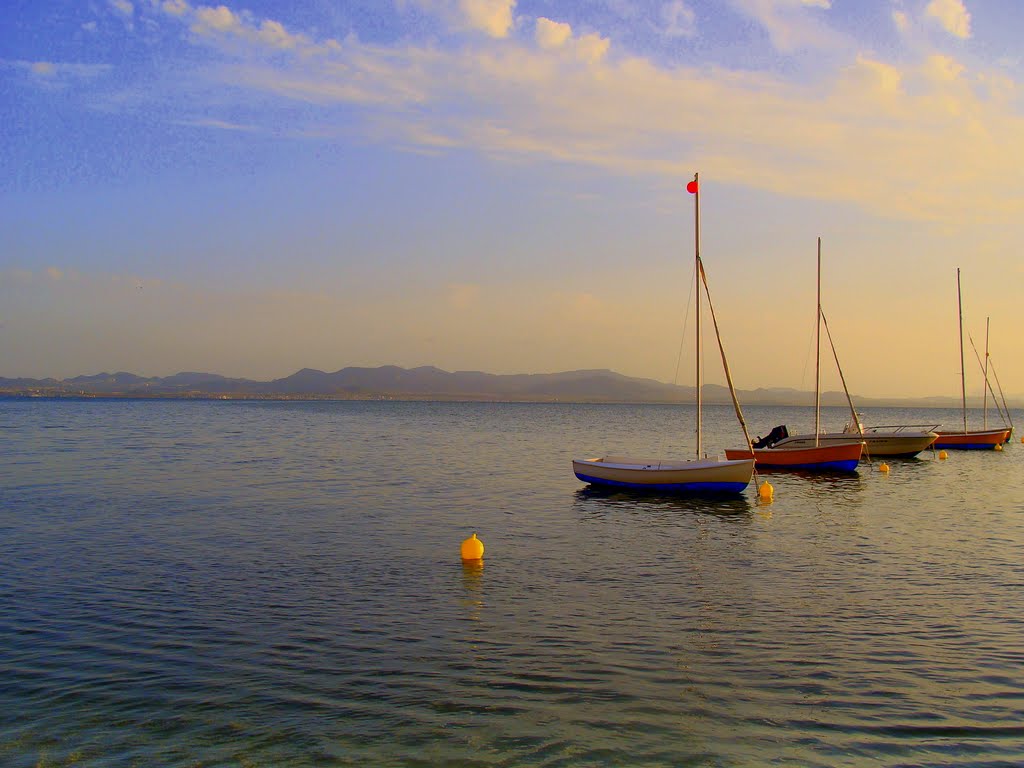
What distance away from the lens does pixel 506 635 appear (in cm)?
1421

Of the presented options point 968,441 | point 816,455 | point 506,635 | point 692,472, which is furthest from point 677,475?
point 968,441

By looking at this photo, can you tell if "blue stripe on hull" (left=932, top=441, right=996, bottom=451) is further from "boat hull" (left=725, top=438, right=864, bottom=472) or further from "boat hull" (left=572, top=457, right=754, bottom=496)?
"boat hull" (left=572, top=457, right=754, bottom=496)

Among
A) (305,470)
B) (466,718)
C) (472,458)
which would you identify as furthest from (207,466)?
(466,718)

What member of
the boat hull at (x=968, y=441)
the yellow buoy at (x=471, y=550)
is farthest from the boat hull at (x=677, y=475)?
the boat hull at (x=968, y=441)

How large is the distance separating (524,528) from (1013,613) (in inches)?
563

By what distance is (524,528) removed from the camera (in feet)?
87.5

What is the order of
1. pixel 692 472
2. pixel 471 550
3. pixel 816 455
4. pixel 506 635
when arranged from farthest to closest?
pixel 816 455, pixel 692 472, pixel 471 550, pixel 506 635

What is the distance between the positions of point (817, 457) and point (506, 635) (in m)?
36.1

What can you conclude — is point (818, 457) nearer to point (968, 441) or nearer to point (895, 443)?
point (895, 443)

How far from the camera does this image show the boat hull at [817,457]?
45219 mm

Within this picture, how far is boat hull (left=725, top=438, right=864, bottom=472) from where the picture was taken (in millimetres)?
45219

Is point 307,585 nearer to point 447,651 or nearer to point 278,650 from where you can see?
point 278,650

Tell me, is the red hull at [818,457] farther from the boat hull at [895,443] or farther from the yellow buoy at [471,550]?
the yellow buoy at [471,550]

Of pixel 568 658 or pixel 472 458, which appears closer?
pixel 568 658
